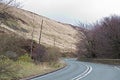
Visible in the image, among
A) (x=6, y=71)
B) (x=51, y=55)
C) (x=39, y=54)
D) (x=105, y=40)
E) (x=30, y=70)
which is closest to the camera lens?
(x=6, y=71)

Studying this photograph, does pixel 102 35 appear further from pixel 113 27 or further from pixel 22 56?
pixel 22 56

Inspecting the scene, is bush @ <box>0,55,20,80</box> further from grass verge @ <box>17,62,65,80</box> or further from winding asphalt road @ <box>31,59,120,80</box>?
winding asphalt road @ <box>31,59,120,80</box>

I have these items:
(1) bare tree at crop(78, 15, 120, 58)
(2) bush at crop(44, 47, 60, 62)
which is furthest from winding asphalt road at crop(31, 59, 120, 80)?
(1) bare tree at crop(78, 15, 120, 58)

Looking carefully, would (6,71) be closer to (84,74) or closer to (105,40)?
(84,74)

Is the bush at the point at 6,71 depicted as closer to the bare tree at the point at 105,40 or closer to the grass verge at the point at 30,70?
the grass verge at the point at 30,70

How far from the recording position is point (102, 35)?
77.2 metres

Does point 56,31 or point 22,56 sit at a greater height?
point 56,31

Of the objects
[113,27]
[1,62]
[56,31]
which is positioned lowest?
[1,62]

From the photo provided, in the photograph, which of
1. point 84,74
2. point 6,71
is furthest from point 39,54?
point 6,71

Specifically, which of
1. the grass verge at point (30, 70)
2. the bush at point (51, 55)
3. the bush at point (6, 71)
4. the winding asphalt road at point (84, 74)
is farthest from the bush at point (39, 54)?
the bush at point (6, 71)

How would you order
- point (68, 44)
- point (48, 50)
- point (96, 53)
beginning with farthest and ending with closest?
point (68, 44) < point (96, 53) < point (48, 50)

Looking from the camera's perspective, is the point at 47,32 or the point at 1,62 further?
the point at 47,32

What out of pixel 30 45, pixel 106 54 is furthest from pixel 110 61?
pixel 30 45

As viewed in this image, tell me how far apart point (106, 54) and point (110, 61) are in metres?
9.36
